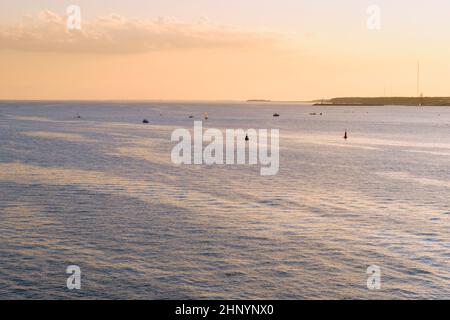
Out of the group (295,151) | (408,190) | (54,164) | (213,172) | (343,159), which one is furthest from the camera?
(295,151)

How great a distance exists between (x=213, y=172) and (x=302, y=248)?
35.2 m

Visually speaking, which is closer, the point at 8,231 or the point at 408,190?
the point at 8,231

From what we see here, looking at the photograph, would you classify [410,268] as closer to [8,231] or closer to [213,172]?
[8,231]

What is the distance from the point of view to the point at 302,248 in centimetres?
3253

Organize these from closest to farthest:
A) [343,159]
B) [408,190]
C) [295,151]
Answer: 1. [408,190]
2. [343,159]
3. [295,151]

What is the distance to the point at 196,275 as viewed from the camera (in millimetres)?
27453

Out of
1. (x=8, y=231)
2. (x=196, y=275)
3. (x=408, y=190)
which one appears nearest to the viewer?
(x=196, y=275)

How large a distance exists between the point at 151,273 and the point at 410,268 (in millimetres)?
13959

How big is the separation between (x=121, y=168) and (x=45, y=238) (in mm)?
34707

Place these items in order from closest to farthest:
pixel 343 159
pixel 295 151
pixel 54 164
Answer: pixel 54 164 < pixel 343 159 < pixel 295 151
